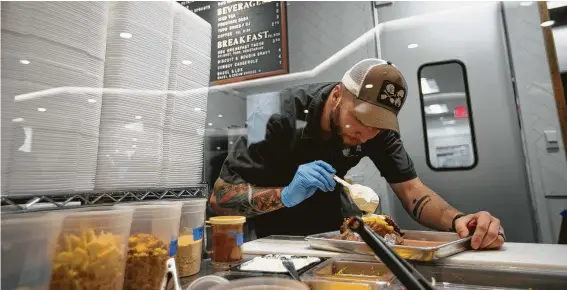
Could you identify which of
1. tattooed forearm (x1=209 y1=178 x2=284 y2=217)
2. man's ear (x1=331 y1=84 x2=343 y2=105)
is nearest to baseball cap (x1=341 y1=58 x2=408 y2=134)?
man's ear (x1=331 y1=84 x2=343 y2=105)

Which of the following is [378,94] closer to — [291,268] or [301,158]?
[301,158]

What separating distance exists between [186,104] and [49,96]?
0.55 metres

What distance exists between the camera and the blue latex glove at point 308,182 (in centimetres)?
189

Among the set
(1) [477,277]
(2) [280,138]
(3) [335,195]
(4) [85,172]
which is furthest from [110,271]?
(3) [335,195]

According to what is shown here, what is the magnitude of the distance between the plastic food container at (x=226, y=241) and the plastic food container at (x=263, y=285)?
527 mm

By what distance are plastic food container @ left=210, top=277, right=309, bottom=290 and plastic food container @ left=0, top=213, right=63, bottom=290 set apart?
14.3 inches

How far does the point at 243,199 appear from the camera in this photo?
1.92 metres

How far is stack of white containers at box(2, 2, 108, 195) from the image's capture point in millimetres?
803

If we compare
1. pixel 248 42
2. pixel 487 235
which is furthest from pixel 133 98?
pixel 248 42

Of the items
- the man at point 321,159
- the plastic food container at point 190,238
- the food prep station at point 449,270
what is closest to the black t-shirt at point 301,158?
the man at point 321,159

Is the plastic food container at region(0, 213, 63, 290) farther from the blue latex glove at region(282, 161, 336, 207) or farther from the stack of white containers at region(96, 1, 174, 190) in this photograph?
the blue latex glove at region(282, 161, 336, 207)

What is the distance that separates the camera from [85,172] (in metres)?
0.94

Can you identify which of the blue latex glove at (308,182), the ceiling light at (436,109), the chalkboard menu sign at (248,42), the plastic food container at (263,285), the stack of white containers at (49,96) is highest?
the chalkboard menu sign at (248,42)

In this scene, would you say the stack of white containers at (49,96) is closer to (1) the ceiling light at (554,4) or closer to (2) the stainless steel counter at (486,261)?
(2) the stainless steel counter at (486,261)
